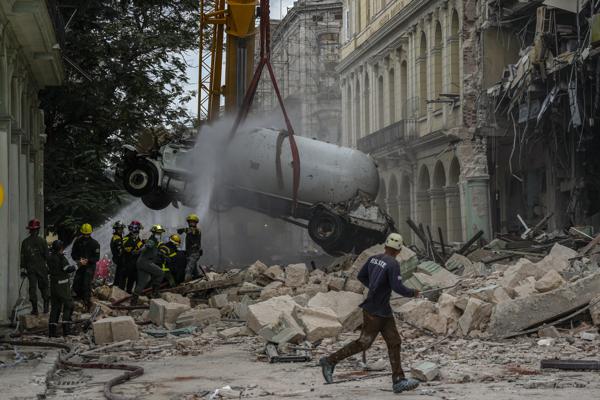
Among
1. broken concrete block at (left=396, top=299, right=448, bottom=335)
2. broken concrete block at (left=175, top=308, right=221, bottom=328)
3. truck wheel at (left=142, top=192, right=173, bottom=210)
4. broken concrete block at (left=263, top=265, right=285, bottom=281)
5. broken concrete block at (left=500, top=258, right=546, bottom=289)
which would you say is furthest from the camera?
truck wheel at (left=142, top=192, right=173, bottom=210)

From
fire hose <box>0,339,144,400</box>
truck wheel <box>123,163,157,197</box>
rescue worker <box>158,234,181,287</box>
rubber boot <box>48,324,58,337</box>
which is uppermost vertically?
truck wheel <box>123,163,157,197</box>

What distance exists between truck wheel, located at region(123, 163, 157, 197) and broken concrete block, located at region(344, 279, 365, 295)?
8.29 meters

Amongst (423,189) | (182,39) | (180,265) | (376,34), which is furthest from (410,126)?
(180,265)

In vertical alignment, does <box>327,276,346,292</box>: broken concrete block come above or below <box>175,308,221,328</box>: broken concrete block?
above

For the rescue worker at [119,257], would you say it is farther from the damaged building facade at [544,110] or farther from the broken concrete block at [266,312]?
the damaged building facade at [544,110]

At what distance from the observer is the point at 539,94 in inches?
1192

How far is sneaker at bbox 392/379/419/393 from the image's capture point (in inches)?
392

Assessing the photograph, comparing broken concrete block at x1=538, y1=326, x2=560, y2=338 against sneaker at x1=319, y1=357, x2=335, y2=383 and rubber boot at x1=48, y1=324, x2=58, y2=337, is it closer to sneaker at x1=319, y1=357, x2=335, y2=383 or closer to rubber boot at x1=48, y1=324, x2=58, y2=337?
sneaker at x1=319, y1=357, x2=335, y2=383

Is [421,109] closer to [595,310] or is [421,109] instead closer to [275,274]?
[275,274]

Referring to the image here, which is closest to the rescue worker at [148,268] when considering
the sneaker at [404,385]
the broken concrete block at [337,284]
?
the broken concrete block at [337,284]

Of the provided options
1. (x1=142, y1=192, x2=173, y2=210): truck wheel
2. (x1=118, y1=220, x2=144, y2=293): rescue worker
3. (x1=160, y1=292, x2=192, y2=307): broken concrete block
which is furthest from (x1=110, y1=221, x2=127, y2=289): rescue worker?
(x1=160, y1=292, x2=192, y2=307): broken concrete block

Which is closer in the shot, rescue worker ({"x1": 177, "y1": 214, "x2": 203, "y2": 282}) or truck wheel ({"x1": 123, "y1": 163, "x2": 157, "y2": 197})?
rescue worker ({"x1": 177, "y1": 214, "x2": 203, "y2": 282})

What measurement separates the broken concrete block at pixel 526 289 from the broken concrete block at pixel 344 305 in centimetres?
220

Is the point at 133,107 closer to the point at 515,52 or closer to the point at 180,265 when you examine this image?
the point at 180,265
